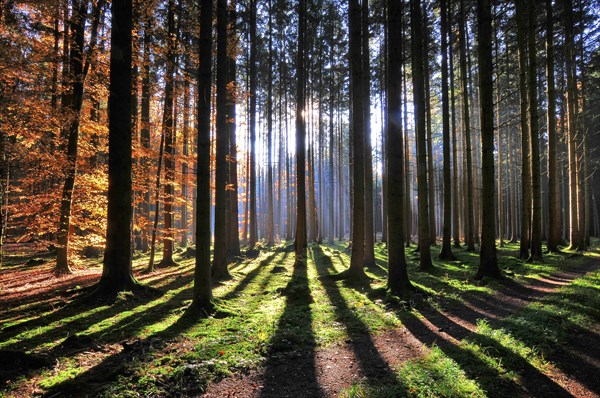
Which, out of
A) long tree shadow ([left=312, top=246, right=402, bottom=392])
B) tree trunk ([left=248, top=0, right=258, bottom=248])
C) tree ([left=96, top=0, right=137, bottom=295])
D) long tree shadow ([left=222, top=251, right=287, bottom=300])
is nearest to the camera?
long tree shadow ([left=312, top=246, right=402, bottom=392])

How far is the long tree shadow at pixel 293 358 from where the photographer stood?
3717mm

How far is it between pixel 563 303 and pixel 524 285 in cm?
249

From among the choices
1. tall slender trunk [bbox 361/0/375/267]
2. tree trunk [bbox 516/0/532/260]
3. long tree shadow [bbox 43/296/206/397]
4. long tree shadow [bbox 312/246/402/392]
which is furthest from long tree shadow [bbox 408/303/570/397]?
tree trunk [bbox 516/0/532/260]

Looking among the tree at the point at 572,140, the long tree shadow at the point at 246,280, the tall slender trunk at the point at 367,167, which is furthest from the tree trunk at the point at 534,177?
the long tree shadow at the point at 246,280

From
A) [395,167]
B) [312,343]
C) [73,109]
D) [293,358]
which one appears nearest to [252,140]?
[73,109]

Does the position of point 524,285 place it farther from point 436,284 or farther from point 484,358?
point 484,358

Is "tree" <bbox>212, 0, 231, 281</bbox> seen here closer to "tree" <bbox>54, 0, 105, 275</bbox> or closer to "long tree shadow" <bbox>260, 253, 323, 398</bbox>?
"long tree shadow" <bbox>260, 253, 323, 398</bbox>

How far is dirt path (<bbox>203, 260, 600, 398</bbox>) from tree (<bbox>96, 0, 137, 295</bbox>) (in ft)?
16.6

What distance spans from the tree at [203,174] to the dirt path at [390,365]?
2683mm

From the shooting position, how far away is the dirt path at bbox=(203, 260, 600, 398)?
3.60 m

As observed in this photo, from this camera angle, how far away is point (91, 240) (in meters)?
11.1

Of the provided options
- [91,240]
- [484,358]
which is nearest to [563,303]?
[484,358]

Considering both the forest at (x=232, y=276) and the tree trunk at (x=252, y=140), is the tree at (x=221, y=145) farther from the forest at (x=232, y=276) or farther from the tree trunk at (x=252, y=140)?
the tree trunk at (x=252, y=140)

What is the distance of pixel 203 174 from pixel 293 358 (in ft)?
12.9
